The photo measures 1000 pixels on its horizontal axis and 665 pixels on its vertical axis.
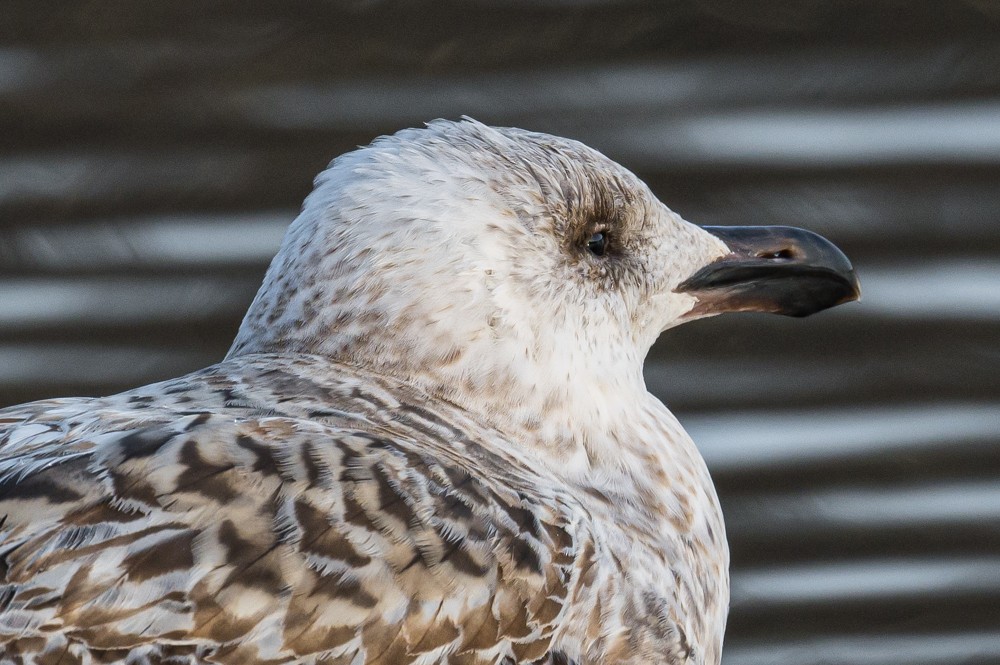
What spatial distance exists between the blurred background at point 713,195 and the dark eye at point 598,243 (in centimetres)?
117

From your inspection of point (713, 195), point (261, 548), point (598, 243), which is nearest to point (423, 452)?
point (261, 548)

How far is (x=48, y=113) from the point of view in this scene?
361 centimetres

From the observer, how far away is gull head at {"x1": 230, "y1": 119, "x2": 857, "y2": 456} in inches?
89.4

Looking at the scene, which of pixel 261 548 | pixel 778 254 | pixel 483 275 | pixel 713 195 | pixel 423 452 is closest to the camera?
pixel 261 548

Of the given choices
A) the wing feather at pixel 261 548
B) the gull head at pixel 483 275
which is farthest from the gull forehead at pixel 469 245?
the wing feather at pixel 261 548

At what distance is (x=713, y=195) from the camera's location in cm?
372

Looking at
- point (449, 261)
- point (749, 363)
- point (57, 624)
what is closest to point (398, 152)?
point (449, 261)

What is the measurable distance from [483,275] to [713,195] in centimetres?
155

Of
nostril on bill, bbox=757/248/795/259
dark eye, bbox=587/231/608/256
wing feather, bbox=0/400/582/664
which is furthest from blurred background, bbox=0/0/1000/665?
wing feather, bbox=0/400/582/664

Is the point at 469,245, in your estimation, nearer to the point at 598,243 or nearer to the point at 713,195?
the point at 598,243

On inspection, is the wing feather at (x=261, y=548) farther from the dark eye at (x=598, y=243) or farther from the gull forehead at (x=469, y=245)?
the dark eye at (x=598, y=243)

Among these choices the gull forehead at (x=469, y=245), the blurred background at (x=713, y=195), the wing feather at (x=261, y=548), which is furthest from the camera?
the blurred background at (x=713, y=195)

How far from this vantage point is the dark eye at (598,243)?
2500 mm

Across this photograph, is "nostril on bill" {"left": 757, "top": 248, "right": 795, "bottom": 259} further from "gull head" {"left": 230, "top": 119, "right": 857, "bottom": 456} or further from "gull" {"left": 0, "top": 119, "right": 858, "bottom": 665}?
"gull head" {"left": 230, "top": 119, "right": 857, "bottom": 456}
